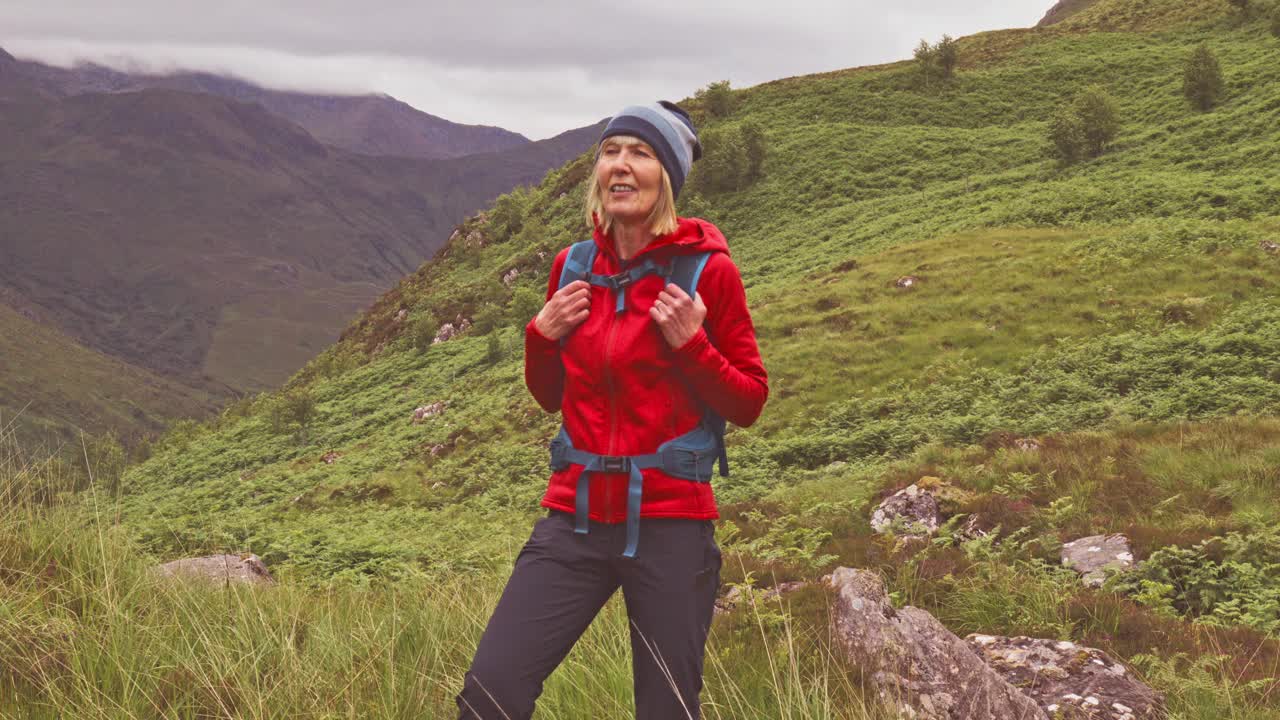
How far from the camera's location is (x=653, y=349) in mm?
2506

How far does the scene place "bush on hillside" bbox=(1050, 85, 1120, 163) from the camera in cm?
3644

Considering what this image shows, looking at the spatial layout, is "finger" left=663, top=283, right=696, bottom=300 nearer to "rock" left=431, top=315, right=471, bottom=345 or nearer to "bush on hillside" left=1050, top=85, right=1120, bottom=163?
"bush on hillside" left=1050, top=85, right=1120, bottom=163

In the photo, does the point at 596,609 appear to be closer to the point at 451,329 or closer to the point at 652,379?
the point at 652,379

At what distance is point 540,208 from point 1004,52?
4401 centimetres

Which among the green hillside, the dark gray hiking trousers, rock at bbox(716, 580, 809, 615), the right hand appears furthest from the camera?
rock at bbox(716, 580, 809, 615)

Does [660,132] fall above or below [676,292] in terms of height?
above

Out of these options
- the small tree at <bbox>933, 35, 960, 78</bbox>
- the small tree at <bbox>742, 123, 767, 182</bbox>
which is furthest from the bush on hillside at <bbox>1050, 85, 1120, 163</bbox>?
the small tree at <bbox>933, 35, 960, 78</bbox>

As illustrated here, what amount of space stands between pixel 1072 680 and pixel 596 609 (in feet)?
9.01

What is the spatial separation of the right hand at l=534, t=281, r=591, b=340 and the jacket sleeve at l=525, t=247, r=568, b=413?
6cm

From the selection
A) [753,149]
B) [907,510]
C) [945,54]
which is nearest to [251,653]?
[907,510]

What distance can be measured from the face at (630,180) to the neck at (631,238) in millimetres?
26

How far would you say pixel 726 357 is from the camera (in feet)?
8.72

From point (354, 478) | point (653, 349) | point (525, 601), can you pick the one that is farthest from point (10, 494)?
point (354, 478)

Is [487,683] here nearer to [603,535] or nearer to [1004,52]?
[603,535]
